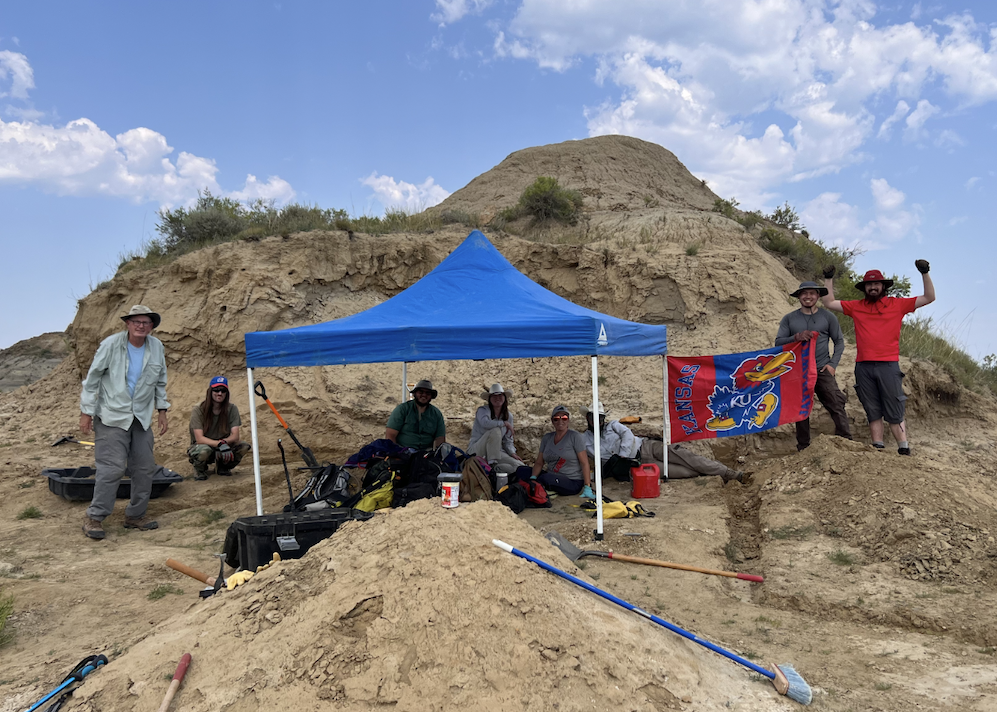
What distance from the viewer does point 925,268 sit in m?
6.31

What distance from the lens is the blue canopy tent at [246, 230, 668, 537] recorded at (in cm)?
559

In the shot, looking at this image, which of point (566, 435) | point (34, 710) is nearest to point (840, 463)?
point (566, 435)

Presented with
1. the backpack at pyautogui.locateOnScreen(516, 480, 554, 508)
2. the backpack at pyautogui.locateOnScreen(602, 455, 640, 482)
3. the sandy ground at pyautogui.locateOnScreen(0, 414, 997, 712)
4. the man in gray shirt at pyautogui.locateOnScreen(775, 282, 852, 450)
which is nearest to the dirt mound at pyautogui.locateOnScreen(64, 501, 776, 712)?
the sandy ground at pyautogui.locateOnScreen(0, 414, 997, 712)

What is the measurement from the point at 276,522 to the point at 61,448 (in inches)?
283

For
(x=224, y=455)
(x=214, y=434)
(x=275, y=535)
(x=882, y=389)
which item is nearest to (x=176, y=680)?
(x=275, y=535)

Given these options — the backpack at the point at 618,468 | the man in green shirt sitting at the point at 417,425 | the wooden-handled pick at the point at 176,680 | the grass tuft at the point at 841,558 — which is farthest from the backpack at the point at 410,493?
the grass tuft at the point at 841,558

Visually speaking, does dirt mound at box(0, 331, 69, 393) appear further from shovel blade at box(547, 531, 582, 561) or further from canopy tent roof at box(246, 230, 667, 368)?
shovel blade at box(547, 531, 582, 561)

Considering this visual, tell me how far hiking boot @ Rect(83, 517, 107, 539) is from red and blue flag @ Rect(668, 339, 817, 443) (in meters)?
6.09

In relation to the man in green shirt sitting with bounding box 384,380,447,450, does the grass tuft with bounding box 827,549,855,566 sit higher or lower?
lower

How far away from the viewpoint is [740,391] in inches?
297

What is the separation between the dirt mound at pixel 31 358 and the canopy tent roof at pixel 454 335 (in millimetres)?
12360

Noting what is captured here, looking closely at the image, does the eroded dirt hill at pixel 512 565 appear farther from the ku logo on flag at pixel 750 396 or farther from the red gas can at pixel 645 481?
the ku logo on flag at pixel 750 396

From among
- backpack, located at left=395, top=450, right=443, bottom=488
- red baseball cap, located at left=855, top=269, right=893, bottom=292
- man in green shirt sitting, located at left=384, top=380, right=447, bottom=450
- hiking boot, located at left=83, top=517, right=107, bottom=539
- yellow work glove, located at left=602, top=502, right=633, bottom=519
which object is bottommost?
yellow work glove, located at left=602, top=502, right=633, bottom=519

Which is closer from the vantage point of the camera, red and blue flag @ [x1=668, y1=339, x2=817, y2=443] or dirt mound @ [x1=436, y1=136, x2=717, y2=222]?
red and blue flag @ [x1=668, y1=339, x2=817, y2=443]
